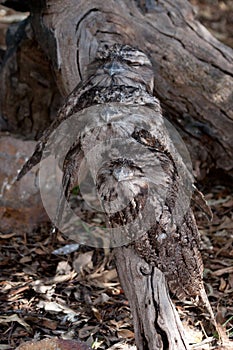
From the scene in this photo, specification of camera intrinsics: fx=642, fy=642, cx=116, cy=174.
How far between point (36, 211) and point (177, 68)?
1055 millimetres

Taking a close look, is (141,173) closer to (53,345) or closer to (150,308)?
(150,308)

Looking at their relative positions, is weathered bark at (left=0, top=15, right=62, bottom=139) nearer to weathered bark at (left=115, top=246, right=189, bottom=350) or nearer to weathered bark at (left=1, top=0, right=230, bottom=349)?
weathered bark at (left=1, top=0, right=230, bottom=349)

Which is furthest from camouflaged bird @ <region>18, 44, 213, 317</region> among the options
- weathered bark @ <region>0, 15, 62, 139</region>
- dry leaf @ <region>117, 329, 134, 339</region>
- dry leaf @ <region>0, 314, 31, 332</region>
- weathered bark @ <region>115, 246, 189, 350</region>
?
weathered bark @ <region>0, 15, 62, 139</region>

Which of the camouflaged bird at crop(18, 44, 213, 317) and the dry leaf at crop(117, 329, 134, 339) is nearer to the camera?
the camouflaged bird at crop(18, 44, 213, 317)

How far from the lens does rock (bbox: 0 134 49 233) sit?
340 centimetres

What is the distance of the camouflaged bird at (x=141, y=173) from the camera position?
2.13 metres

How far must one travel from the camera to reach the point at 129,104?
2289 mm

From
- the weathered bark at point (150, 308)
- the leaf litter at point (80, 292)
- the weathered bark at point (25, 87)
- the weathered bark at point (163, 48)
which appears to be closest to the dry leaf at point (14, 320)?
the leaf litter at point (80, 292)

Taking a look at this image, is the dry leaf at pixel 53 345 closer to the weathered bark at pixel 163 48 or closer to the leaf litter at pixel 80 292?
the leaf litter at pixel 80 292

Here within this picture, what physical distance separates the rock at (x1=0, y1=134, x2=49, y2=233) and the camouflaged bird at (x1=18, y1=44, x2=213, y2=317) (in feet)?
3.31

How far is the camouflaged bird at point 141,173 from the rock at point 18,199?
101cm

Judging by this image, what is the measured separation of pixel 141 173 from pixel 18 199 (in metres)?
1.42

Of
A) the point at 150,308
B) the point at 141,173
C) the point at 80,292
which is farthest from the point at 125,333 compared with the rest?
the point at 141,173

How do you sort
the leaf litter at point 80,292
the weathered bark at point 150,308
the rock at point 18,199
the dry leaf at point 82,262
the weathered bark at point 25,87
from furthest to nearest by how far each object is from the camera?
1. the weathered bark at point 25,87
2. the rock at point 18,199
3. the dry leaf at point 82,262
4. the leaf litter at point 80,292
5. the weathered bark at point 150,308
